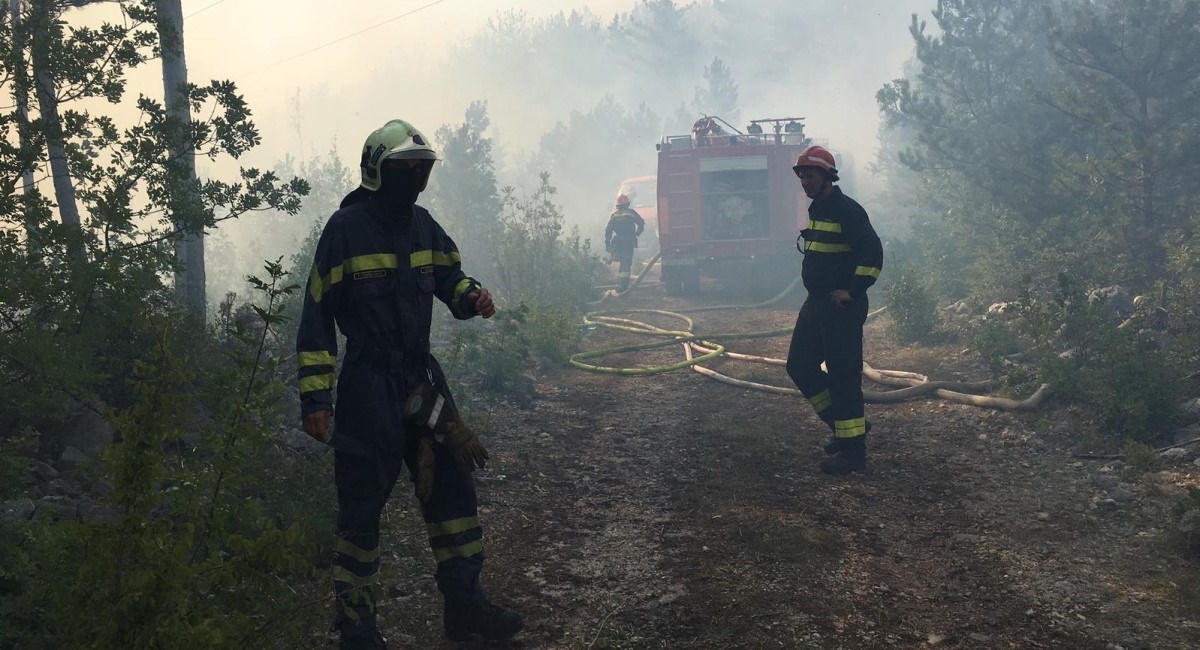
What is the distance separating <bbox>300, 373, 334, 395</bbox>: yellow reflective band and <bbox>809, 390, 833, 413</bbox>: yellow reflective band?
3591mm

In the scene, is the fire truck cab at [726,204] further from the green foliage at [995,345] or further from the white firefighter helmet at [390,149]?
the white firefighter helmet at [390,149]

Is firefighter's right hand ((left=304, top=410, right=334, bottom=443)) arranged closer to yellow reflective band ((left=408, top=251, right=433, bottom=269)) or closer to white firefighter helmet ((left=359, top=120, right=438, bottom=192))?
yellow reflective band ((left=408, top=251, right=433, bottom=269))

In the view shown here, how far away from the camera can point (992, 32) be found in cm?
1490

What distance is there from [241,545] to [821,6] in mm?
76469

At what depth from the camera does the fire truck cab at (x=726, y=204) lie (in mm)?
14875

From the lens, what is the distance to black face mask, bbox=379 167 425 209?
3.12 meters

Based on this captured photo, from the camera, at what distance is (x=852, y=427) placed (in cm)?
537

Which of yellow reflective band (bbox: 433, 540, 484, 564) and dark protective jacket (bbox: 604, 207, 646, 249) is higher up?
dark protective jacket (bbox: 604, 207, 646, 249)

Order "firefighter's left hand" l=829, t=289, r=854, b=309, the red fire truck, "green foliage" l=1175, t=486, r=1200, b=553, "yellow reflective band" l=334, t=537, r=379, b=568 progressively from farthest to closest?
the red fire truck → "firefighter's left hand" l=829, t=289, r=854, b=309 → "green foliage" l=1175, t=486, r=1200, b=553 → "yellow reflective band" l=334, t=537, r=379, b=568

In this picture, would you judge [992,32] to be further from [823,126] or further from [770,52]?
[770,52]

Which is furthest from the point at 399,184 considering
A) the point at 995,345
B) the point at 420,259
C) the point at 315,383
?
the point at 995,345

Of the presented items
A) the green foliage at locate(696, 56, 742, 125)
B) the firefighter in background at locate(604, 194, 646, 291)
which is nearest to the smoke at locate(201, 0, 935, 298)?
the green foliage at locate(696, 56, 742, 125)

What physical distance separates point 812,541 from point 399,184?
2.62 meters

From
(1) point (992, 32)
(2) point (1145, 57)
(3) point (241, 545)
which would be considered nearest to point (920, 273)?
(2) point (1145, 57)
